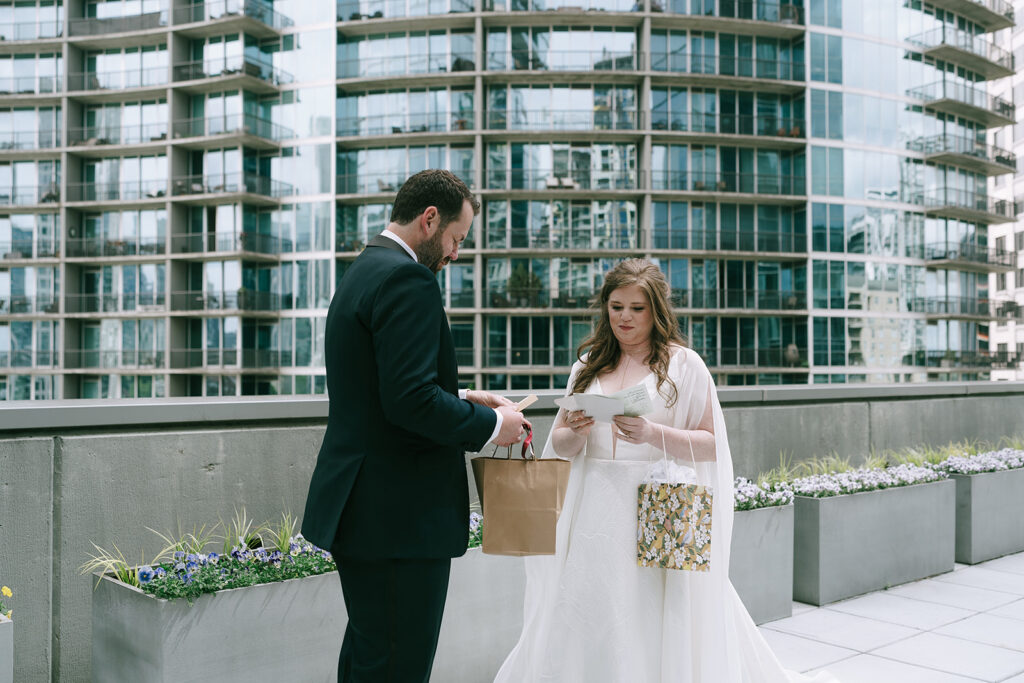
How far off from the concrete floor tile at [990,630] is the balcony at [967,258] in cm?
4024

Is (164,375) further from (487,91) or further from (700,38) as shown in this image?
(700,38)

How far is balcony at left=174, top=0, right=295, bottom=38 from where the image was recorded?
126 ft

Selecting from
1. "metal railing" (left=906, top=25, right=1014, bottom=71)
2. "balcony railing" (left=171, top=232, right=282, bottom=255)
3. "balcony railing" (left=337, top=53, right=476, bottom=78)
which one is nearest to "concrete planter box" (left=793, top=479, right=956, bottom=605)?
"balcony railing" (left=337, top=53, right=476, bottom=78)

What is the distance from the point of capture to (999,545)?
777 centimetres

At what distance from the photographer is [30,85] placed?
4103 centimetres

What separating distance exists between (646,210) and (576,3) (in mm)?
10332

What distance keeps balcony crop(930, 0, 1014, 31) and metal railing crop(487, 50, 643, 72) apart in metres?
18.1

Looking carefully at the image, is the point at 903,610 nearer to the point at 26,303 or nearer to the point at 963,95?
the point at 26,303

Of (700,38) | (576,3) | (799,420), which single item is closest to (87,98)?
(576,3)

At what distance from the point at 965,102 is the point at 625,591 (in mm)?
46897

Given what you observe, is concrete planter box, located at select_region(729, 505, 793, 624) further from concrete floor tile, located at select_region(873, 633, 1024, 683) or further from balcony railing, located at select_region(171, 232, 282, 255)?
balcony railing, located at select_region(171, 232, 282, 255)

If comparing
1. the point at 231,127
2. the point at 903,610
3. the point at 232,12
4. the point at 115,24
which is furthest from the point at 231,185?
the point at 903,610

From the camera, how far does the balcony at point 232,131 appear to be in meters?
37.9

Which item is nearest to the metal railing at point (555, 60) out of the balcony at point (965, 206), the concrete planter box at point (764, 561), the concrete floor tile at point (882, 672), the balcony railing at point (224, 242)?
the balcony railing at point (224, 242)
